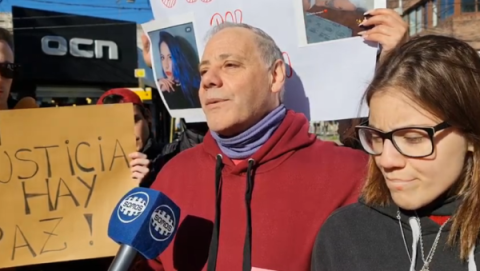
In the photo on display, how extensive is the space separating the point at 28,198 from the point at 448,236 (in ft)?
5.73

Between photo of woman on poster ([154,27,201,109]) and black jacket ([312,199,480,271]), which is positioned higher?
photo of woman on poster ([154,27,201,109])

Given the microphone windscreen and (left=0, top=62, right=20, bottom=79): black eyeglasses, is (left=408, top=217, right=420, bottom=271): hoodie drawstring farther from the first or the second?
(left=0, top=62, right=20, bottom=79): black eyeglasses

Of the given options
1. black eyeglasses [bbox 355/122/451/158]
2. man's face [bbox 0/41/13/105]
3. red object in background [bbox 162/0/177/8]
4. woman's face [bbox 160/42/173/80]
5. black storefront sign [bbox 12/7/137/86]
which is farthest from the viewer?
black storefront sign [bbox 12/7/137/86]

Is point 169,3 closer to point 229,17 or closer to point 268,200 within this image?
point 229,17

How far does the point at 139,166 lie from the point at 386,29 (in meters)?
1.22

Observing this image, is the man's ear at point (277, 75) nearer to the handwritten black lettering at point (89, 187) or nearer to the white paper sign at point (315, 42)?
the white paper sign at point (315, 42)

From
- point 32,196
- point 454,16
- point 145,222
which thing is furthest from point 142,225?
point 454,16

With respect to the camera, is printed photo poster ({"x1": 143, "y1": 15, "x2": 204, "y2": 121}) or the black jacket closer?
the black jacket

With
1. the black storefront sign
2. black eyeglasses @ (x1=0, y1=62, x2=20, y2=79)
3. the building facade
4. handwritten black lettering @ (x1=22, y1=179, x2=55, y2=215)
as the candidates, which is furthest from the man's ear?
the building facade

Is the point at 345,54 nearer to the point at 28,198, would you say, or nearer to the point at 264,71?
the point at 264,71

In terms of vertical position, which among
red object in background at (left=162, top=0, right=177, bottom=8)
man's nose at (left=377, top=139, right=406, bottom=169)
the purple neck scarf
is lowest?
the purple neck scarf

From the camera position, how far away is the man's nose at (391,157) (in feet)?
4.63

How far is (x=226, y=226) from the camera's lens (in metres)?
2.03

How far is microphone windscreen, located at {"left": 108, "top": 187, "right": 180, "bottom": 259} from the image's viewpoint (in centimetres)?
174
